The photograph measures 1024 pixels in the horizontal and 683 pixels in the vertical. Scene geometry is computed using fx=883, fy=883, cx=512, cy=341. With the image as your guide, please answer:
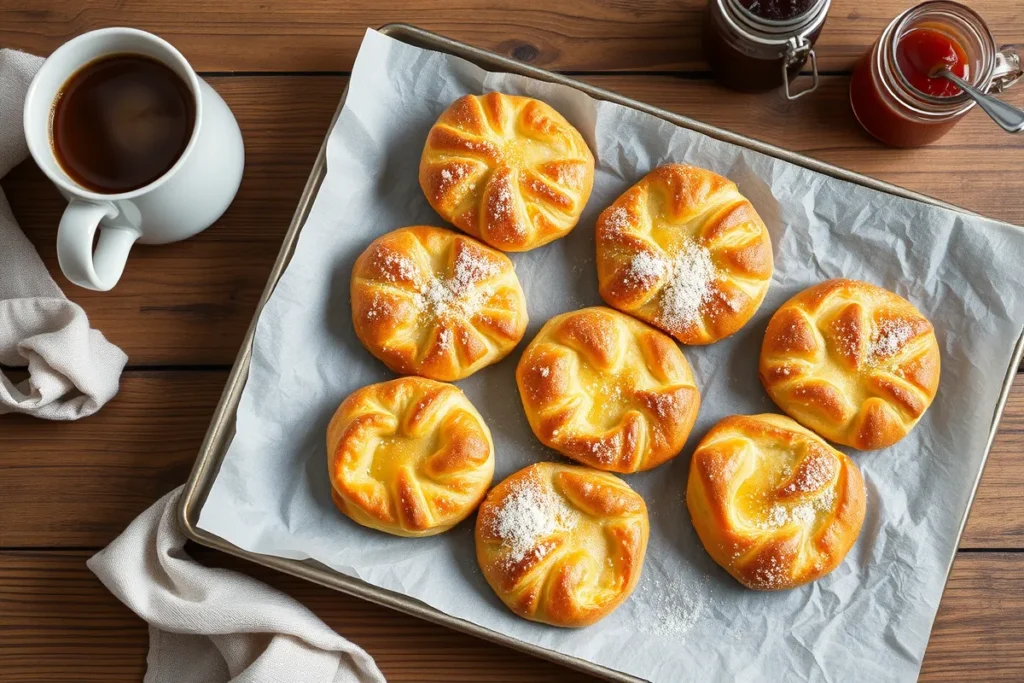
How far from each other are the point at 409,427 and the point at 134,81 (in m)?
1.06

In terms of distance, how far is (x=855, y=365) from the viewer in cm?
214

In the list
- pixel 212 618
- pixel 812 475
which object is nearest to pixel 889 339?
pixel 812 475

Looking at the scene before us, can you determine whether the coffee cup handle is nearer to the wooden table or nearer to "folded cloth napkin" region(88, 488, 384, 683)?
the wooden table

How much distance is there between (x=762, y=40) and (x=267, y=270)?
1399 millimetres

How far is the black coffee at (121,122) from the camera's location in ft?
6.88

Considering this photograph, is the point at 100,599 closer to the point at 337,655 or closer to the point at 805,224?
the point at 337,655

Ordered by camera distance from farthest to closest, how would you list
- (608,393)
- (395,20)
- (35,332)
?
1. (395,20)
2. (35,332)
3. (608,393)

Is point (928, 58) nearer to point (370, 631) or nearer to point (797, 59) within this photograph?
point (797, 59)

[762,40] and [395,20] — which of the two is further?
[395,20]

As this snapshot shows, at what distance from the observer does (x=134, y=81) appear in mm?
2125

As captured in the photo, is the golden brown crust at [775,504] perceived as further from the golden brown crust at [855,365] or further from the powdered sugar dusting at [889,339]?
the powdered sugar dusting at [889,339]

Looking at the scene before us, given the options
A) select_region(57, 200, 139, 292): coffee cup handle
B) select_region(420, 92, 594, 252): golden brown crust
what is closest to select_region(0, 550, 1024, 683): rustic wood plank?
select_region(57, 200, 139, 292): coffee cup handle

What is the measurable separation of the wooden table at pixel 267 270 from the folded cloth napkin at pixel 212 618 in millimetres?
75

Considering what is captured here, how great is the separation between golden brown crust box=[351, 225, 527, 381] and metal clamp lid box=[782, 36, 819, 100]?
33.9 inches
